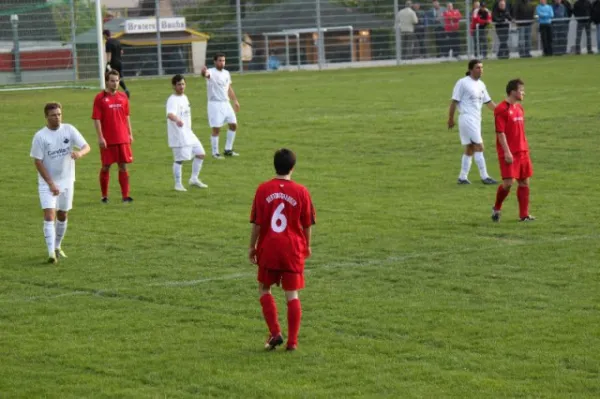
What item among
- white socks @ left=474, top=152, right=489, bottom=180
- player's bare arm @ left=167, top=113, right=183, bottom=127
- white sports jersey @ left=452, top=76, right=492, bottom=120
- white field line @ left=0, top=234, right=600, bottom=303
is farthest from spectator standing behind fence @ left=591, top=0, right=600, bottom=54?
white field line @ left=0, top=234, right=600, bottom=303

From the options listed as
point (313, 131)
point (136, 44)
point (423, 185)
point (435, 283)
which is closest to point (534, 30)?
point (136, 44)

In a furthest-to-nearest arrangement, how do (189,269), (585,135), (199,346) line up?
(585,135), (189,269), (199,346)

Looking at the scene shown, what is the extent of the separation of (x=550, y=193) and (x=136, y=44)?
1140 inches

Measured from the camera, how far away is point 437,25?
51.2m

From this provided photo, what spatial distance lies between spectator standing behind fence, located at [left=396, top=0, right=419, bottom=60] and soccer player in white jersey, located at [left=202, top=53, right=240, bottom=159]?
25.3 m

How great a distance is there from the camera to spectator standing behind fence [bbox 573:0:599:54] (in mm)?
50625

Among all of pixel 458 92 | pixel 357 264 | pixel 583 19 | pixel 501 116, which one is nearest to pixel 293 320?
pixel 357 264

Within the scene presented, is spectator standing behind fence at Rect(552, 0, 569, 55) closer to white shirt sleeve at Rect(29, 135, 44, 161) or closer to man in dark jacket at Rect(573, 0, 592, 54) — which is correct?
man in dark jacket at Rect(573, 0, 592, 54)

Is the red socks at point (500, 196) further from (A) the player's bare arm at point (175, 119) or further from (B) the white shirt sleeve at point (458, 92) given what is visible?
(A) the player's bare arm at point (175, 119)

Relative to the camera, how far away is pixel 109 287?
13.9 m

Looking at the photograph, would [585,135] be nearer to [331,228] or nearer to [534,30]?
[331,228]

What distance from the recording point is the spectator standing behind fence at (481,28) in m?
50.8

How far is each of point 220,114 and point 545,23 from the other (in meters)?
27.6

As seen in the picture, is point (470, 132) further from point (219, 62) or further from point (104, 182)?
point (219, 62)
